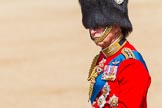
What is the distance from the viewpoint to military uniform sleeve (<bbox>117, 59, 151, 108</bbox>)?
5.39 metres

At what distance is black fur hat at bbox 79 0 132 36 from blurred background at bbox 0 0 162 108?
4.79 meters

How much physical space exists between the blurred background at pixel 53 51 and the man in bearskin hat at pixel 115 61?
4705mm

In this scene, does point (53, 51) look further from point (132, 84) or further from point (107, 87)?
point (132, 84)

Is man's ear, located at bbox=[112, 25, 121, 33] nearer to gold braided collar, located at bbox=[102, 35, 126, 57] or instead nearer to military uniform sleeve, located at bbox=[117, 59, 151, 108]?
gold braided collar, located at bbox=[102, 35, 126, 57]

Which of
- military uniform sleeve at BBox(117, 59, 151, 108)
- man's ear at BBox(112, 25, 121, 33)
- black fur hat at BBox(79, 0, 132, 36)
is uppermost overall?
black fur hat at BBox(79, 0, 132, 36)

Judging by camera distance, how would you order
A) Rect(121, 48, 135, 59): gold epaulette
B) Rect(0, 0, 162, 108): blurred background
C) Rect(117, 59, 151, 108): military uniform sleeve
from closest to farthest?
1. Rect(117, 59, 151, 108): military uniform sleeve
2. Rect(121, 48, 135, 59): gold epaulette
3. Rect(0, 0, 162, 108): blurred background

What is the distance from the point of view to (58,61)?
11.7m

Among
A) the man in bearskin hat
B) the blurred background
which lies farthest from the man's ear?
the blurred background

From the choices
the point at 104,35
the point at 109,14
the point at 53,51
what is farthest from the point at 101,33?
the point at 53,51

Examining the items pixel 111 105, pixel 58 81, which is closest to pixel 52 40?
pixel 58 81

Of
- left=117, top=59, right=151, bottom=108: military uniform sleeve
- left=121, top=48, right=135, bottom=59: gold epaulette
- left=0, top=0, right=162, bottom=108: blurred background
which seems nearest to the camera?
left=117, top=59, right=151, bottom=108: military uniform sleeve

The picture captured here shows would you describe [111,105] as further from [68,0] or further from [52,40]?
[68,0]

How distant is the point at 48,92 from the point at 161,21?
2769 mm

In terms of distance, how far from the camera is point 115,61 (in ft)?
18.3
